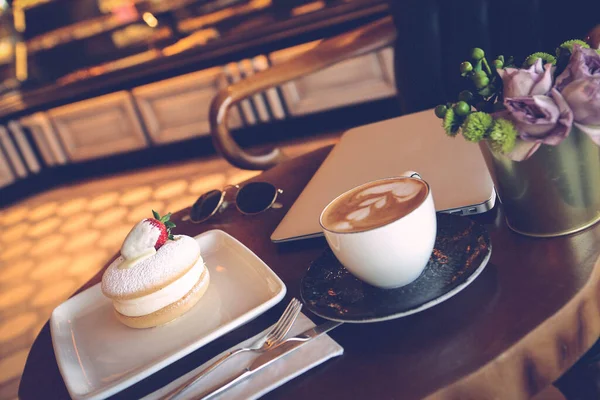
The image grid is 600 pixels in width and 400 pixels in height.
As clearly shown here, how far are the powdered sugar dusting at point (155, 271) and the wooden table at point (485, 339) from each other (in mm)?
102

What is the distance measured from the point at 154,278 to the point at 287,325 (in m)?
0.18

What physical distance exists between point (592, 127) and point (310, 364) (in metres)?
0.29

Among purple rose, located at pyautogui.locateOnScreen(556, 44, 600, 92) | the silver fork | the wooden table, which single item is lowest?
the wooden table

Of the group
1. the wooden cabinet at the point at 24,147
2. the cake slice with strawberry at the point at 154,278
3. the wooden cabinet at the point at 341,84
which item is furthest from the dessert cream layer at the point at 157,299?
the wooden cabinet at the point at 24,147

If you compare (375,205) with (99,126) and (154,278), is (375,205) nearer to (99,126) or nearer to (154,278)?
(154,278)

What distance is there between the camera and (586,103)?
418 millimetres

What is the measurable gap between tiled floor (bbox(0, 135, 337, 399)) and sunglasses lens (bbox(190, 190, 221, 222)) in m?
1.01

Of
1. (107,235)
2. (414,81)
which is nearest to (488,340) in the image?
(414,81)

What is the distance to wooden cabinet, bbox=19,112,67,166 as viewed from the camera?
132 inches

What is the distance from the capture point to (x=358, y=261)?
0.46 m

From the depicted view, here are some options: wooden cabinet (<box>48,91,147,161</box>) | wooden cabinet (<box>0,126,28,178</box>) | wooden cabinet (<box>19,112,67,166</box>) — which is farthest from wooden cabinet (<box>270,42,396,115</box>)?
wooden cabinet (<box>0,126,28,178</box>)

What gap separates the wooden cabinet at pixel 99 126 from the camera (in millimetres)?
3184

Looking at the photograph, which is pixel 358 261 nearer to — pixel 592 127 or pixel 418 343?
pixel 418 343

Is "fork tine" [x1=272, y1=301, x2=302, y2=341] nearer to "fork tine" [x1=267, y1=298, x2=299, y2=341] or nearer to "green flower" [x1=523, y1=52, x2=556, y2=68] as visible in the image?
"fork tine" [x1=267, y1=298, x2=299, y2=341]
